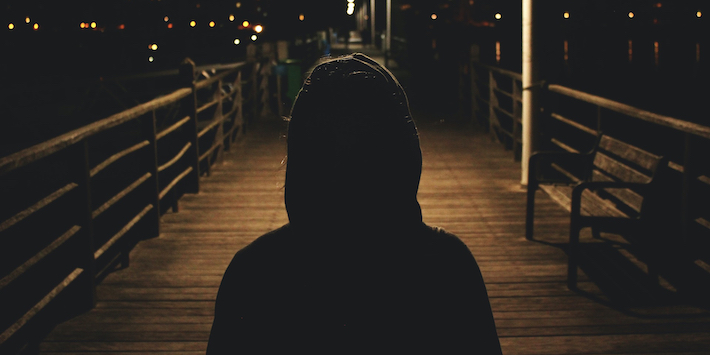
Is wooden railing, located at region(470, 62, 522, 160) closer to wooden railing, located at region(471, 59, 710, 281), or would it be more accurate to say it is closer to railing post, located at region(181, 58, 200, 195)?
wooden railing, located at region(471, 59, 710, 281)

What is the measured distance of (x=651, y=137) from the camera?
13023 millimetres

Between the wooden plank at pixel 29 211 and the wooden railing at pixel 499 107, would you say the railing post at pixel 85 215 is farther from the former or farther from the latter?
the wooden railing at pixel 499 107

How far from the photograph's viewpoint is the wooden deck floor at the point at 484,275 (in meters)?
3.81

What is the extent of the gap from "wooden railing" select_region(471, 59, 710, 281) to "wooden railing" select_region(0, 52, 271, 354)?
3.54m

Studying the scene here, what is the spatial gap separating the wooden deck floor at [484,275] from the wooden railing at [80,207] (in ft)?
0.73

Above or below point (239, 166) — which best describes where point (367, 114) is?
above

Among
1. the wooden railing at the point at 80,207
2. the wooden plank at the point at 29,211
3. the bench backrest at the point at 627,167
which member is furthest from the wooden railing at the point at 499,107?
the wooden plank at the point at 29,211

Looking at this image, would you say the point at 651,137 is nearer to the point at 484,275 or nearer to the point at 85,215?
the point at 484,275

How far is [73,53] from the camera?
2527 cm

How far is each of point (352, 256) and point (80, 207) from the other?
340 cm

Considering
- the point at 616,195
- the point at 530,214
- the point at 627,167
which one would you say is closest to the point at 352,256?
the point at 627,167

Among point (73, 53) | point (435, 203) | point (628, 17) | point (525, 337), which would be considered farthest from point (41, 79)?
point (628, 17)

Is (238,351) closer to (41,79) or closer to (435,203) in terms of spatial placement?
(435,203)

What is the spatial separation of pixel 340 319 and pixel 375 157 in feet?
1.00
